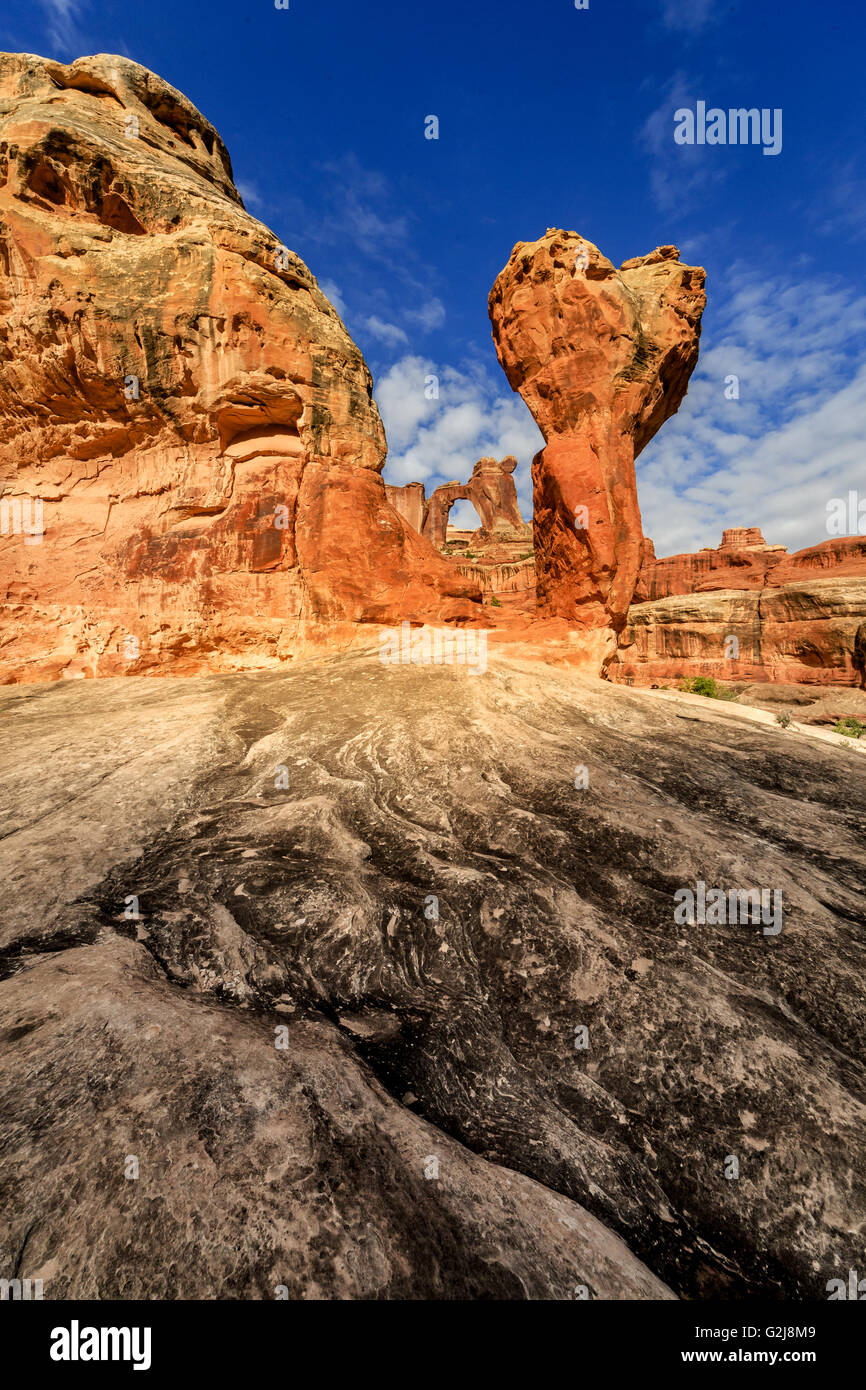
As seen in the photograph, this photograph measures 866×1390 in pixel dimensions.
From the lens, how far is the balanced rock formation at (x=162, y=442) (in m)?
9.25

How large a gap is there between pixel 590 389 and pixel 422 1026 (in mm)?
12823

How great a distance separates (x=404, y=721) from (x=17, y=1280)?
5.13 metres

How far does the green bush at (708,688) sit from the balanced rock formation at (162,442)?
76.7ft

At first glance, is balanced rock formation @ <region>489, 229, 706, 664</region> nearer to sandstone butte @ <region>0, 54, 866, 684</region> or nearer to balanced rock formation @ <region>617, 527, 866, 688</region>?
sandstone butte @ <region>0, 54, 866, 684</region>

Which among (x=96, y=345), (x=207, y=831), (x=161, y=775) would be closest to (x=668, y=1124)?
(x=207, y=831)

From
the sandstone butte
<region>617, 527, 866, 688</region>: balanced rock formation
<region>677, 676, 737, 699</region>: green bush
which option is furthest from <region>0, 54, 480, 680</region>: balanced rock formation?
<region>677, 676, 737, 699</region>: green bush

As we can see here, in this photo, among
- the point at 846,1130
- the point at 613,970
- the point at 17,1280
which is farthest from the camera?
the point at 613,970

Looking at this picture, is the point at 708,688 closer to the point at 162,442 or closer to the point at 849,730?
the point at 849,730

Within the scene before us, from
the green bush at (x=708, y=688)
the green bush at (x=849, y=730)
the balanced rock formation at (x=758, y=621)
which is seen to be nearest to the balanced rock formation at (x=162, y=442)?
the green bush at (x=849, y=730)

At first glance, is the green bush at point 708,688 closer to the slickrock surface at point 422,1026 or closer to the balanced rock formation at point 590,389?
the balanced rock formation at point 590,389

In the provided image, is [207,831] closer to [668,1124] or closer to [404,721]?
[404,721]

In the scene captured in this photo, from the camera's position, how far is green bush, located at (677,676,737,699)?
93.3 ft

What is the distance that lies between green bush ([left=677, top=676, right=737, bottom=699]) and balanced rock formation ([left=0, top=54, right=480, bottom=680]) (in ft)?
76.7

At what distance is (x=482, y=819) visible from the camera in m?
4.80
